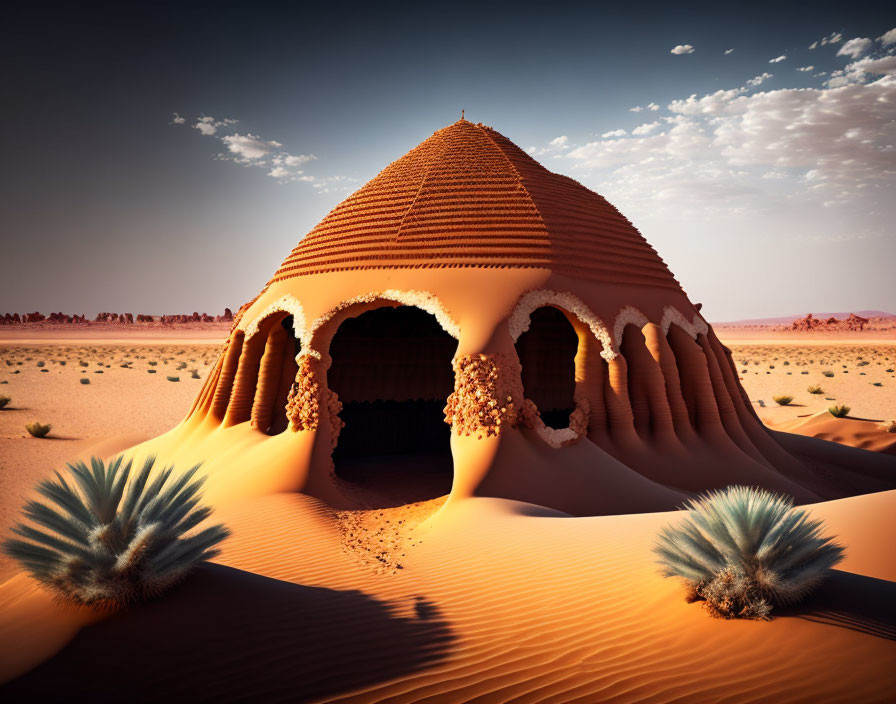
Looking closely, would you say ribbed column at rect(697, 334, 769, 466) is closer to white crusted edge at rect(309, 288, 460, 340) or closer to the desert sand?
the desert sand

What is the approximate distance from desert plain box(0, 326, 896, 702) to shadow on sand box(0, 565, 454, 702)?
1 centimetres

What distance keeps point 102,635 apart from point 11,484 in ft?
40.5

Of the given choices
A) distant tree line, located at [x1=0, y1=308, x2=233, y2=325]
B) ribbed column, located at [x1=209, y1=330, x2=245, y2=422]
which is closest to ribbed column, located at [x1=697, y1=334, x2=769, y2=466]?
ribbed column, located at [x1=209, y1=330, x2=245, y2=422]

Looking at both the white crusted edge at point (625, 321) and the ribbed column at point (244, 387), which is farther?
the ribbed column at point (244, 387)

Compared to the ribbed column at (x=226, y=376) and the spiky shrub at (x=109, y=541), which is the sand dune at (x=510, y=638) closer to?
the spiky shrub at (x=109, y=541)

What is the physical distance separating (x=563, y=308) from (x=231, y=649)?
7.99 meters

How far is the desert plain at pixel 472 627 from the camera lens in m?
3.48

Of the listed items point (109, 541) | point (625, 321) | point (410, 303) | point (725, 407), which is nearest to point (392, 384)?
point (410, 303)

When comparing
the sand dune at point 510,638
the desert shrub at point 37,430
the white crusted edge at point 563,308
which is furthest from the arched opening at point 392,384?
the desert shrub at point 37,430

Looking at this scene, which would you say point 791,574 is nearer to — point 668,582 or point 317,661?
point 668,582

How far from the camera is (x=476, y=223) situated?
11055mm

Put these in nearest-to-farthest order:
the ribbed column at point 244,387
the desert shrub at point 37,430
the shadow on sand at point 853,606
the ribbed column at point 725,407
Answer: the shadow on sand at point 853,606
the ribbed column at point 725,407
the ribbed column at point 244,387
the desert shrub at point 37,430

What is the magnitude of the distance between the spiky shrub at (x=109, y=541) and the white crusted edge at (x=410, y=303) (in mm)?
5702

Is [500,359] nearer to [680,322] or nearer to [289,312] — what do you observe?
[289,312]
